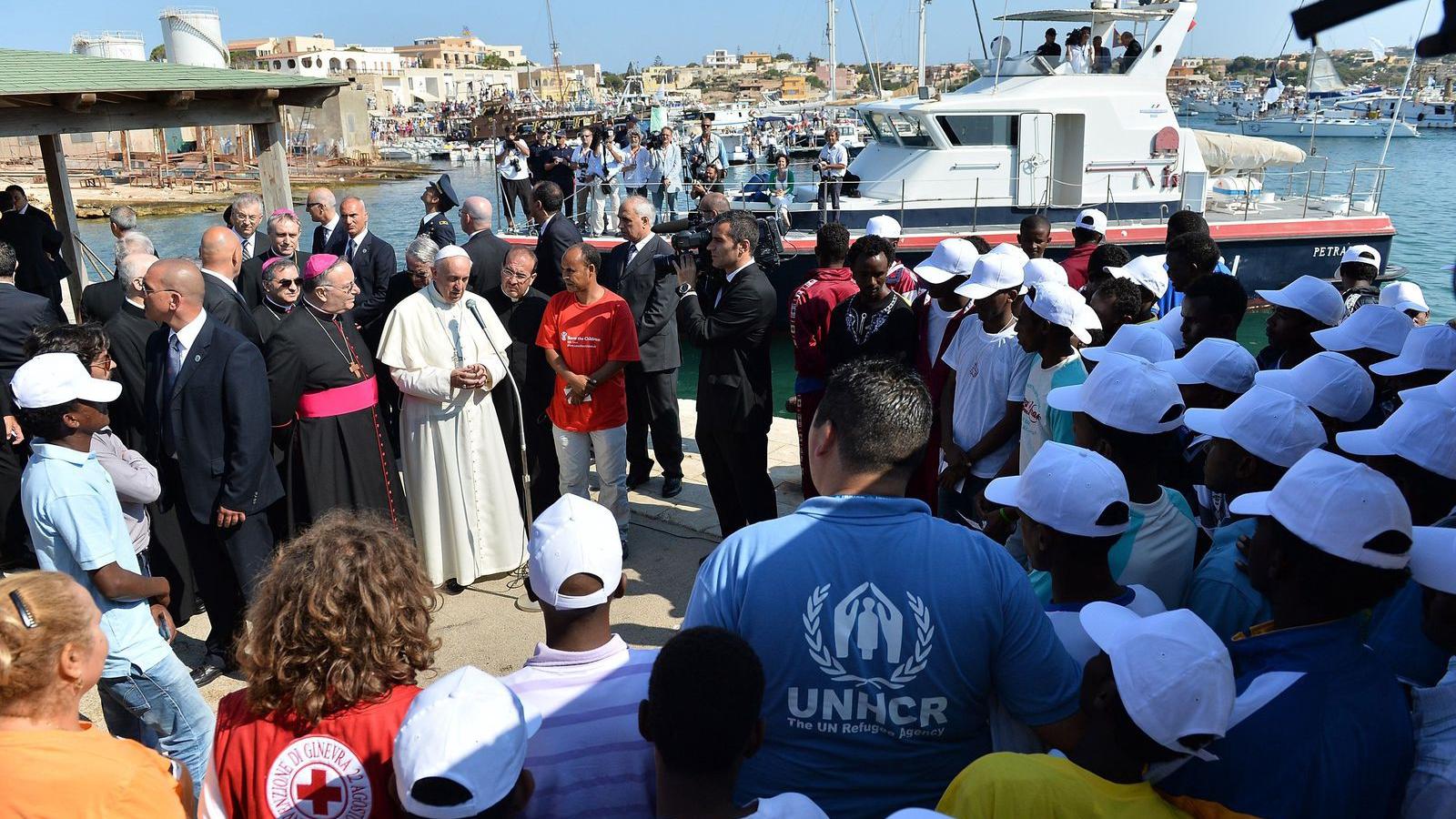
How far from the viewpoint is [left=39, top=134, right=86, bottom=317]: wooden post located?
8366 millimetres

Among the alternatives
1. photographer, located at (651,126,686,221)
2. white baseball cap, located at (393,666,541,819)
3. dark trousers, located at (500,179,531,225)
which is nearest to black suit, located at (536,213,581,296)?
white baseball cap, located at (393,666,541,819)

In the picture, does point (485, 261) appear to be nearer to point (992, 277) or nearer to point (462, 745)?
point (992, 277)

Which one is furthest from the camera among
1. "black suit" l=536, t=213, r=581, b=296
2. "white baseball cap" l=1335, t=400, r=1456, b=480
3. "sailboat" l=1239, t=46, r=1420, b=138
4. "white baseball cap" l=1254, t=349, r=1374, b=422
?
"sailboat" l=1239, t=46, r=1420, b=138

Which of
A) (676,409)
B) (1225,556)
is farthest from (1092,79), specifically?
(1225,556)

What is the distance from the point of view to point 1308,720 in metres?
1.79

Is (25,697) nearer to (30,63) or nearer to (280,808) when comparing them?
(280,808)

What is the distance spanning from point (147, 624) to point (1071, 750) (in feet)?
9.13

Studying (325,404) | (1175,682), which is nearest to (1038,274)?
(1175,682)

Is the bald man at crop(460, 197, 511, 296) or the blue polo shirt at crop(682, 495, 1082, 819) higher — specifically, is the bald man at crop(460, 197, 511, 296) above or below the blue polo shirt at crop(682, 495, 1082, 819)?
above

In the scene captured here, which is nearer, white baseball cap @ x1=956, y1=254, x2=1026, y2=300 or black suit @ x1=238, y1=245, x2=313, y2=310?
white baseball cap @ x1=956, y1=254, x2=1026, y2=300

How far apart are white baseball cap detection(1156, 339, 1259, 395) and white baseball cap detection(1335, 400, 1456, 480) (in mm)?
727

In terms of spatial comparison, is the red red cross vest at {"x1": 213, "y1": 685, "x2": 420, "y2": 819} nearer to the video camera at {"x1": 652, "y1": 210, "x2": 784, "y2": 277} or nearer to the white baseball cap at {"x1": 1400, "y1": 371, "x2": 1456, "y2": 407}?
the white baseball cap at {"x1": 1400, "y1": 371, "x2": 1456, "y2": 407}

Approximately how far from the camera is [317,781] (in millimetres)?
1899

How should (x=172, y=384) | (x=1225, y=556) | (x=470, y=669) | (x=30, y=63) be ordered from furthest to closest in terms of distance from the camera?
(x=30, y=63) → (x=172, y=384) → (x=1225, y=556) → (x=470, y=669)
